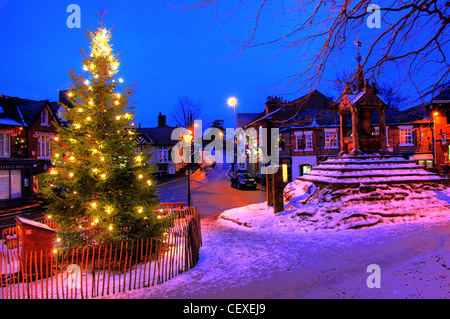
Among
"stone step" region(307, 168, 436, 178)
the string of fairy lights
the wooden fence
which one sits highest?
the string of fairy lights

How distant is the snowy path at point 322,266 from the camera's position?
5.16 meters

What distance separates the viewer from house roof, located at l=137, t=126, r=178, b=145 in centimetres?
5231

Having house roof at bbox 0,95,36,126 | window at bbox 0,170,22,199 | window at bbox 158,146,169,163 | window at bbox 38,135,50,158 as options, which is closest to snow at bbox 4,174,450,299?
window at bbox 0,170,22,199

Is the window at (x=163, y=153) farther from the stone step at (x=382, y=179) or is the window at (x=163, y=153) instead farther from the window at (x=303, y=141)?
the stone step at (x=382, y=179)

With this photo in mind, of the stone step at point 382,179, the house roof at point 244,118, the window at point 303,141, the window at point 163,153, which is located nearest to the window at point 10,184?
the stone step at point 382,179

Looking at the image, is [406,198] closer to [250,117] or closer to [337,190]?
[337,190]

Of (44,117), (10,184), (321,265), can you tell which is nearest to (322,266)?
(321,265)

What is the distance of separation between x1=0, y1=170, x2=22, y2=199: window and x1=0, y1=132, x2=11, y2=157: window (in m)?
1.55

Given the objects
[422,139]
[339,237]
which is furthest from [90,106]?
[422,139]

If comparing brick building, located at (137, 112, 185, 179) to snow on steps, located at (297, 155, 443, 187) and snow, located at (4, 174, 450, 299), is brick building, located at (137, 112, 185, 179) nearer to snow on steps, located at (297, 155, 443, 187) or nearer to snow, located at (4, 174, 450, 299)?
snow, located at (4, 174, 450, 299)

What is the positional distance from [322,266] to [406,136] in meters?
33.6

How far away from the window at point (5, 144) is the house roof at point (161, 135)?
28156 mm

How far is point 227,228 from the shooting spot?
39.5 feet

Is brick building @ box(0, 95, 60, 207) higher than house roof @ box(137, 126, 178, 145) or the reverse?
the reverse
